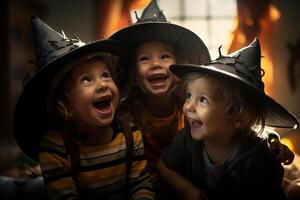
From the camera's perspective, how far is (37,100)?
0.79 meters

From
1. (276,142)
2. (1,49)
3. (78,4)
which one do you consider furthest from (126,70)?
(78,4)

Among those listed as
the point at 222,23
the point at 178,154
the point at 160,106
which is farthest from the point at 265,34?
the point at 178,154

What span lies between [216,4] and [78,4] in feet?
2.74

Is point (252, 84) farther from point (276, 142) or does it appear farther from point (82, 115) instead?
point (82, 115)

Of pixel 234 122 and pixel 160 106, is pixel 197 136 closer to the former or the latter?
pixel 234 122

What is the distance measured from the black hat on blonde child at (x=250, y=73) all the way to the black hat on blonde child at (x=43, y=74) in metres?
0.18

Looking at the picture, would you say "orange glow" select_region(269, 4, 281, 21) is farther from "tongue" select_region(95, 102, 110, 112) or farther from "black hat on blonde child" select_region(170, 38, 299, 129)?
"tongue" select_region(95, 102, 110, 112)

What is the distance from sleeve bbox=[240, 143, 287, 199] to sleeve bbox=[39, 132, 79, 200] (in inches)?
12.6

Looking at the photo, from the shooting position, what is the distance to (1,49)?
210 centimetres

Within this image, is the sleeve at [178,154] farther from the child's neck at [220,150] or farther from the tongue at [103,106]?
the tongue at [103,106]

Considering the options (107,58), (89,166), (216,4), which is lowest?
(89,166)

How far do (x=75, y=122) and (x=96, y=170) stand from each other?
0.33ft

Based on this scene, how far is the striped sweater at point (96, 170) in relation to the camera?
761 mm

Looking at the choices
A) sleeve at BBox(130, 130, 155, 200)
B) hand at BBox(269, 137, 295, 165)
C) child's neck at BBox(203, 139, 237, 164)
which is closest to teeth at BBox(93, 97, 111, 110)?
sleeve at BBox(130, 130, 155, 200)
